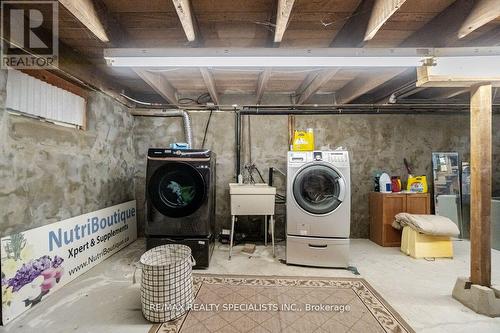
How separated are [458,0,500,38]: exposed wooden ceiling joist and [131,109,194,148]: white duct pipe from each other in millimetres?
3226

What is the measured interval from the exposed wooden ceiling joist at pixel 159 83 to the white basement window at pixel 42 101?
76 centimetres

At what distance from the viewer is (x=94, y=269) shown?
8.75ft

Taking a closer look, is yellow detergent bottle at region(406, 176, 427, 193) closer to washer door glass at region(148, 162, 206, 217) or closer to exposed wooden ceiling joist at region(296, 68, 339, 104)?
exposed wooden ceiling joist at region(296, 68, 339, 104)

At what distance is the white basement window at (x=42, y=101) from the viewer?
6.13ft

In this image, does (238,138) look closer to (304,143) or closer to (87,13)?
(304,143)

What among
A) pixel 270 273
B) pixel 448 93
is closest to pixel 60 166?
pixel 270 273

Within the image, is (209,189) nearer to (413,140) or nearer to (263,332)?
(263,332)

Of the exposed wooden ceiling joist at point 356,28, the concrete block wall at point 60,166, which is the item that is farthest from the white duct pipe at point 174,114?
the exposed wooden ceiling joist at point 356,28

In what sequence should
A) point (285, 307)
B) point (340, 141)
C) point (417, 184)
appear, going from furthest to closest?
point (340, 141), point (417, 184), point (285, 307)

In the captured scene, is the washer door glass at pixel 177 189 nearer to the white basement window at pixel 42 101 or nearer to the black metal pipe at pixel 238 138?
the white basement window at pixel 42 101

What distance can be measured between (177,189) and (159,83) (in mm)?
1340

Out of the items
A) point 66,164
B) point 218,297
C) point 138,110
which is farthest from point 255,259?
point 138,110

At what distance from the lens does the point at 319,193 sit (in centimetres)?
305

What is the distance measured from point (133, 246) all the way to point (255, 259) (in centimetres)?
Answer: 181
